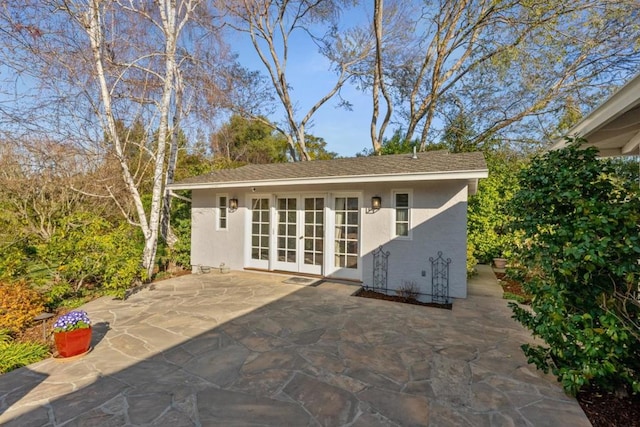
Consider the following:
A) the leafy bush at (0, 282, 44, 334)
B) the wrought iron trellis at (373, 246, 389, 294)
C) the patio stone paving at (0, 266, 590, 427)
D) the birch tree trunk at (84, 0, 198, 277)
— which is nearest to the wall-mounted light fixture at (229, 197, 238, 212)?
the birch tree trunk at (84, 0, 198, 277)

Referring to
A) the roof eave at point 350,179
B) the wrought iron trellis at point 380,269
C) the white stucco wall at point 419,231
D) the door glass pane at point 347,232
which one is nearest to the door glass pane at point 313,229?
the white stucco wall at point 419,231

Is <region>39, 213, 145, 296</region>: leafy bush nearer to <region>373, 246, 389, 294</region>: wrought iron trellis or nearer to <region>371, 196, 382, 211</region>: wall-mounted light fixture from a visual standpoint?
<region>373, 246, 389, 294</region>: wrought iron trellis

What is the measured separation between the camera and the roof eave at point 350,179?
17.2 ft

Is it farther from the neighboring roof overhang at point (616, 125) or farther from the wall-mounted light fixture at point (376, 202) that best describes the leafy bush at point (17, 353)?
the neighboring roof overhang at point (616, 125)

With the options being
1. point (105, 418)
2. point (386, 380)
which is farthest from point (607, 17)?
point (105, 418)

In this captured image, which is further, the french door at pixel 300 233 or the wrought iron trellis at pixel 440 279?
the french door at pixel 300 233

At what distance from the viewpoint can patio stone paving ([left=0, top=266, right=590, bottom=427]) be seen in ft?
8.23

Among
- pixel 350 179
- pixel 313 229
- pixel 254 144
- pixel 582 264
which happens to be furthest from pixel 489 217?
pixel 254 144

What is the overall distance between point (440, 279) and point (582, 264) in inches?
140

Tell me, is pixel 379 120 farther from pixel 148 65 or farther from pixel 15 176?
pixel 15 176

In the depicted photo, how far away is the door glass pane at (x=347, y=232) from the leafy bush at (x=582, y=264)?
12.8ft

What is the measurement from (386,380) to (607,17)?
1320cm

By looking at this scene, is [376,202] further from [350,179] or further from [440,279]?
[440,279]

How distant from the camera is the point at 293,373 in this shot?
316 centimetres
